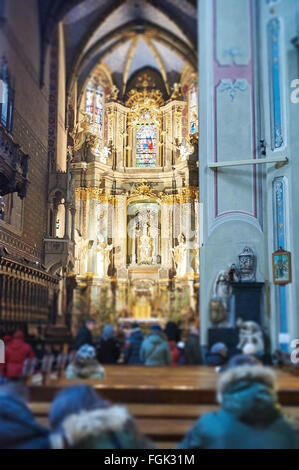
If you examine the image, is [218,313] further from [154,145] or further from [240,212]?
[154,145]

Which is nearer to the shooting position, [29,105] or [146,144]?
[29,105]

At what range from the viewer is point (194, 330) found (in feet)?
11.1

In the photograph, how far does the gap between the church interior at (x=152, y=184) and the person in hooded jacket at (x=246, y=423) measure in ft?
0.85

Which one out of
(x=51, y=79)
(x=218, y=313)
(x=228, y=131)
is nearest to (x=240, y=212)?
(x=228, y=131)

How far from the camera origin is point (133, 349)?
10.6 feet

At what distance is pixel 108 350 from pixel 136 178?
14599 mm

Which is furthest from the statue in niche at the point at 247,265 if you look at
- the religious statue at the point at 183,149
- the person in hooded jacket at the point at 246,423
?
the religious statue at the point at 183,149

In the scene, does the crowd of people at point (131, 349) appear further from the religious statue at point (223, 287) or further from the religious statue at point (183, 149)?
the religious statue at point (183, 149)

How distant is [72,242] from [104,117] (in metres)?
5.85

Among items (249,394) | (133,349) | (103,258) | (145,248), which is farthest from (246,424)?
(145,248)

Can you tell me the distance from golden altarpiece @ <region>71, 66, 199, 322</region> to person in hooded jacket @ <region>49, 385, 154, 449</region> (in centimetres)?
1161

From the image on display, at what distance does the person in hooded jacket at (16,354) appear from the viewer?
312 centimetres

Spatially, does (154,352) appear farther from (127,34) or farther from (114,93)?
(114,93)

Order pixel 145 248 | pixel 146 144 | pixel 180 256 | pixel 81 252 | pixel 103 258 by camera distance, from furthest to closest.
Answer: pixel 146 144
pixel 145 248
pixel 180 256
pixel 103 258
pixel 81 252
